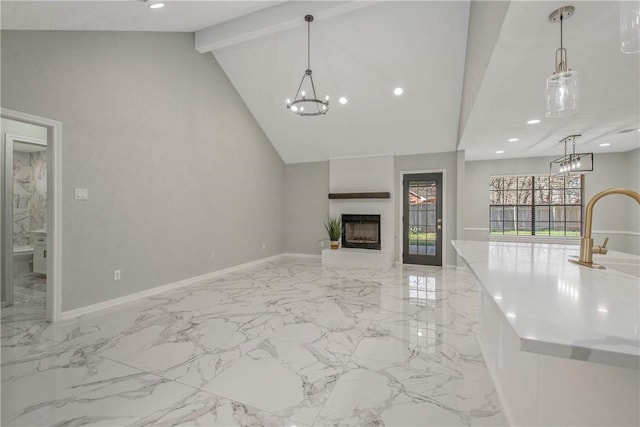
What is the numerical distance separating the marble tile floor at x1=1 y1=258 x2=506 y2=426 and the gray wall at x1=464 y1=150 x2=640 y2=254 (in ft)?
14.5

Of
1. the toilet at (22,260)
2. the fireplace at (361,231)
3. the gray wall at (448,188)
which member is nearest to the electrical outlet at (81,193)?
the toilet at (22,260)

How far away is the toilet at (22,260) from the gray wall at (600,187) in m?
9.28

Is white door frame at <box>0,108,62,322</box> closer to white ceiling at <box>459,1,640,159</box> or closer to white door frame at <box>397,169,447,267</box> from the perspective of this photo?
white ceiling at <box>459,1,640,159</box>

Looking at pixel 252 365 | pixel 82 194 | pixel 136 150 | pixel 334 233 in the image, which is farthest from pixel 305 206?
pixel 252 365

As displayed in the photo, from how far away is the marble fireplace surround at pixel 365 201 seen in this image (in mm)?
6508

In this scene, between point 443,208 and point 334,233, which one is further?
point 334,233

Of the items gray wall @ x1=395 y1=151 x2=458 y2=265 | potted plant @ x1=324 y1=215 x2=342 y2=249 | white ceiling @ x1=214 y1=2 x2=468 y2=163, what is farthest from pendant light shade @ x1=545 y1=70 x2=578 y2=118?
potted plant @ x1=324 y1=215 x2=342 y2=249

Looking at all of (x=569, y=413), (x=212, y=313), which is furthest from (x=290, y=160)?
(x=569, y=413)

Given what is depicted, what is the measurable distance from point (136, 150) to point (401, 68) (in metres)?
4.19

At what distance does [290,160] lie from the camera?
7.54 metres

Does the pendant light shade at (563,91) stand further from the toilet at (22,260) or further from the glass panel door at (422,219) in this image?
the toilet at (22,260)

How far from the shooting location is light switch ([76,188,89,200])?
328 centimetres

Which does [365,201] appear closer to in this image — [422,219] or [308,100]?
[422,219]

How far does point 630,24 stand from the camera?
1.16 metres
